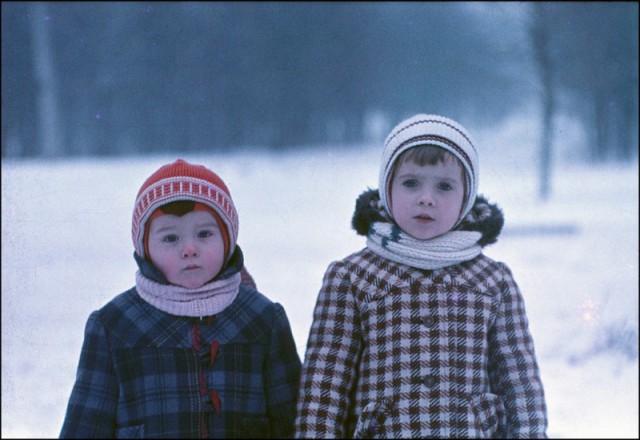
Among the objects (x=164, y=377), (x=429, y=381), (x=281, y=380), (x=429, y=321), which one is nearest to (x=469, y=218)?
(x=429, y=321)

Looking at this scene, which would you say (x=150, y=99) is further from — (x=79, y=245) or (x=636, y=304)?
(x=636, y=304)

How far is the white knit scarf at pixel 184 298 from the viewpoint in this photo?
166cm

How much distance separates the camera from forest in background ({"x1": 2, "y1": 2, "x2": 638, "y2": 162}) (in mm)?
2824

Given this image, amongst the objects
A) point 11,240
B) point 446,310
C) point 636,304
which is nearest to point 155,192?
point 446,310

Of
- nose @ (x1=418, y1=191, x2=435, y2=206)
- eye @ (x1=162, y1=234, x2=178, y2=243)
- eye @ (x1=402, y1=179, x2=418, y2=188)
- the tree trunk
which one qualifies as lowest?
eye @ (x1=162, y1=234, x2=178, y2=243)

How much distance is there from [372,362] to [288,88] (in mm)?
1487

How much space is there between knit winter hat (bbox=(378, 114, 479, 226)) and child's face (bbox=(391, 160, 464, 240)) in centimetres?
3

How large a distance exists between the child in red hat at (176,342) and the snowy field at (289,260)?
0.60 meters

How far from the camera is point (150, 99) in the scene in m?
2.91

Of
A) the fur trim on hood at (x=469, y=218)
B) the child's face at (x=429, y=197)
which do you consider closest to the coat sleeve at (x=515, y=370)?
the fur trim on hood at (x=469, y=218)

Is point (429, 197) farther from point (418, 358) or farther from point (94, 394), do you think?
point (94, 394)

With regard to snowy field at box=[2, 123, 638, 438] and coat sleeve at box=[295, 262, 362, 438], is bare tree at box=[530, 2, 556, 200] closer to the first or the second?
snowy field at box=[2, 123, 638, 438]

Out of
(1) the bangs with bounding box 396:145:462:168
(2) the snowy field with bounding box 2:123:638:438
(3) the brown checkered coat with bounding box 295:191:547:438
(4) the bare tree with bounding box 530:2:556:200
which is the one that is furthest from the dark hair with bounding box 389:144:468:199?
(4) the bare tree with bounding box 530:2:556:200

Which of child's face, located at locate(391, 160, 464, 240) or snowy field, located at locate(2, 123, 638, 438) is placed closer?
child's face, located at locate(391, 160, 464, 240)
